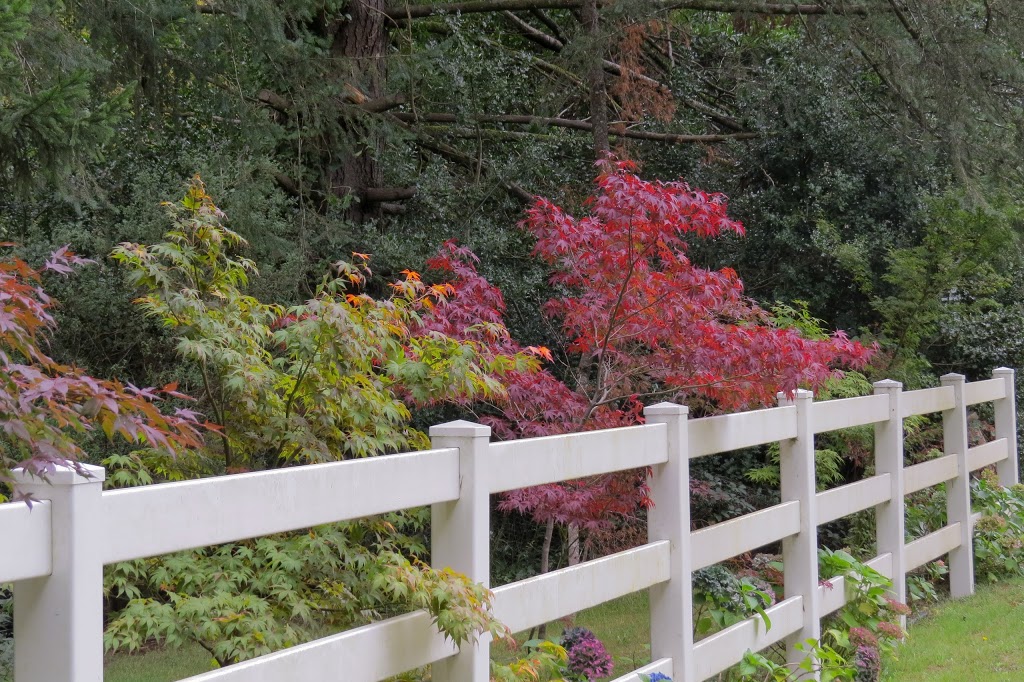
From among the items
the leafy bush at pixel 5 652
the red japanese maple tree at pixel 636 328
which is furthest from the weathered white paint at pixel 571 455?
the leafy bush at pixel 5 652

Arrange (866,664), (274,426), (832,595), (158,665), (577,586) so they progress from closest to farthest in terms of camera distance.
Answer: (577,586), (274,426), (866,664), (832,595), (158,665)

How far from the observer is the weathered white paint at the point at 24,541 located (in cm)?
197

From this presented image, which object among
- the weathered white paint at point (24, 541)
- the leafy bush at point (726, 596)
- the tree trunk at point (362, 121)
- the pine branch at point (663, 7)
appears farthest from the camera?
the tree trunk at point (362, 121)

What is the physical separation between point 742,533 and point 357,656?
9.36 feet

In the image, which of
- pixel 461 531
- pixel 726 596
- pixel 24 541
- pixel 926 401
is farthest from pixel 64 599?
pixel 926 401

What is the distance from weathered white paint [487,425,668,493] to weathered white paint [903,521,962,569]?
3483 millimetres

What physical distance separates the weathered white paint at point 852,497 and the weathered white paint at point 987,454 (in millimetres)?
1957

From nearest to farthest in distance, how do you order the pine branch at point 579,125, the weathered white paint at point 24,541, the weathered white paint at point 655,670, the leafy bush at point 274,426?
the weathered white paint at point 24,541 → the leafy bush at point 274,426 → the weathered white paint at point 655,670 → the pine branch at point 579,125

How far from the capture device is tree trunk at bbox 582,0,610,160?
10125mm

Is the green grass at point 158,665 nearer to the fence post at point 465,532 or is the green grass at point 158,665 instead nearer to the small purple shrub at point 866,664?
the small purple shrub at point 866,664

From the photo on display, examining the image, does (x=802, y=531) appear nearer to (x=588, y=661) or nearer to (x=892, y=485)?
(x=892, y=485)

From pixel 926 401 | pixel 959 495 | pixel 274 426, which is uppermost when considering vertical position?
pixel 274 426

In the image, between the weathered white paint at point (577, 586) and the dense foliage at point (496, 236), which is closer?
the weathered white paint at point (577, 586)

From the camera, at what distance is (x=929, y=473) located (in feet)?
25.3
